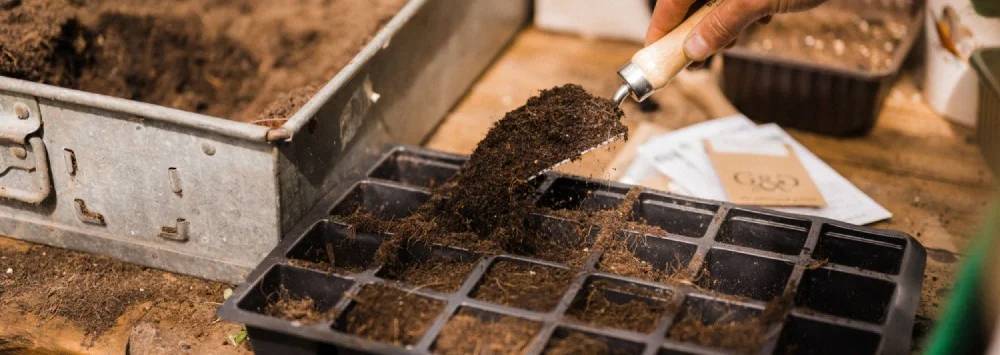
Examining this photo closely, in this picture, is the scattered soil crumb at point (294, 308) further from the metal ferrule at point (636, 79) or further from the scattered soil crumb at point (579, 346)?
the metal ferrule at point (636, 79)

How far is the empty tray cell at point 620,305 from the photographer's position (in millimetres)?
1199

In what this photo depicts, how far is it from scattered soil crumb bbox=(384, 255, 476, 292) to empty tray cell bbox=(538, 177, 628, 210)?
0.19 meters

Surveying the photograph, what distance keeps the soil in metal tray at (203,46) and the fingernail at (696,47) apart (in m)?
0.68

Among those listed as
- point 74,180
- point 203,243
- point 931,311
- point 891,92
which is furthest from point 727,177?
point 74,180

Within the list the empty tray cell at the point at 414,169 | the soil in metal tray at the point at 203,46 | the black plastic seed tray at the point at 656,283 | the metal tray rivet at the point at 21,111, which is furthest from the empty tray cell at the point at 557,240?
the metal tray rivet at the point at 21,111

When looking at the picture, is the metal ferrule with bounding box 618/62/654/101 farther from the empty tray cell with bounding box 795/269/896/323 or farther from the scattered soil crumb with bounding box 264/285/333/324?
the scattered soil crumb with bounding box 264/285/333/324

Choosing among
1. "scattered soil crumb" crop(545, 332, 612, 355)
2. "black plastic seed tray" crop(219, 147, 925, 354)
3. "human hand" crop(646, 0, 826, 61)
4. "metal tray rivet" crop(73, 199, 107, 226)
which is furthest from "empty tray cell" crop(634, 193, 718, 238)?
"metal tray rivet" crop(73, 199, 107, 226)

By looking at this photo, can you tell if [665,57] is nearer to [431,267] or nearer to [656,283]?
[656,283]

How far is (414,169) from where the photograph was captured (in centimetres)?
158

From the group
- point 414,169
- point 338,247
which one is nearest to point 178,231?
point 338,247

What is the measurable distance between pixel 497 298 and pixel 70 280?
2.16 feet

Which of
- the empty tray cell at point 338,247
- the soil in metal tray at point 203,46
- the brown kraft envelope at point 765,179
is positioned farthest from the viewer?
the soil in metal tray at point 203,46

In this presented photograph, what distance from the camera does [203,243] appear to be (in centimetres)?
141

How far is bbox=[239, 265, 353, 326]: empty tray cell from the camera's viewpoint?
4.01ft
